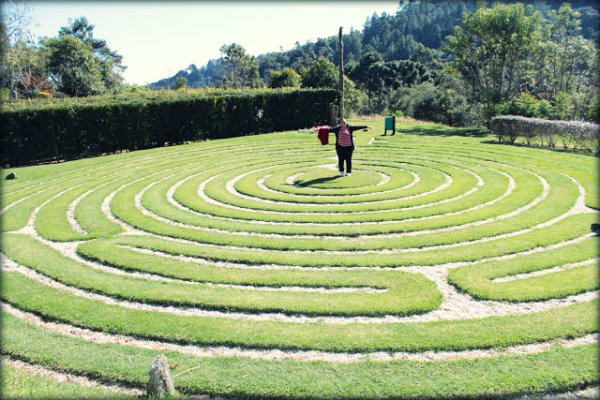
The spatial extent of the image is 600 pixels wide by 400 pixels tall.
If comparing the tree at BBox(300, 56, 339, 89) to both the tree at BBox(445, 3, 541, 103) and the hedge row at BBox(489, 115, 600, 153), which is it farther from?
the hedge row at BBox(489, 115, 600, 153)

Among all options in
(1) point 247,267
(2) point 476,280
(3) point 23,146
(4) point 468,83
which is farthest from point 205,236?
(4) point 468,83

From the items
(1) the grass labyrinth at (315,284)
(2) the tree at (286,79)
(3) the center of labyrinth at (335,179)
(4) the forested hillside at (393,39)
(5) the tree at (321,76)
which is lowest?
(1) the grass labyrinth at (315,284)

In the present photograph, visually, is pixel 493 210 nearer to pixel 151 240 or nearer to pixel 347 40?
pixel 151 240

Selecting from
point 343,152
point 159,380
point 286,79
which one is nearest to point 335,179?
point 343,152

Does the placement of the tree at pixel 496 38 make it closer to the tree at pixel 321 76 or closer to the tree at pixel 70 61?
the tree at pixel 321 76

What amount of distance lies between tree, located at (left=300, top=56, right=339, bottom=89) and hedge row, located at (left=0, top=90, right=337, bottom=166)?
47.7 ft

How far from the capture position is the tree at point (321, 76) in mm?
50656

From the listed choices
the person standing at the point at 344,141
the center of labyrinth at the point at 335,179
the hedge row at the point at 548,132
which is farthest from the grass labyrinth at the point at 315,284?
the hedge row at the point at 548,132

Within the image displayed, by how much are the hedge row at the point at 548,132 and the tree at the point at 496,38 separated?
36.8 feet

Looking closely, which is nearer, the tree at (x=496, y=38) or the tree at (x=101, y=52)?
the tree at (x=496, y=38)

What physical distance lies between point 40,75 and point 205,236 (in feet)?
215

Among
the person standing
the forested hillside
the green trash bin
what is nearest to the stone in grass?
the person standing

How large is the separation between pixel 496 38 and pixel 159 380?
124 ft

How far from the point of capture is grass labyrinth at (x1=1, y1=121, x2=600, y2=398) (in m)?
5.79
